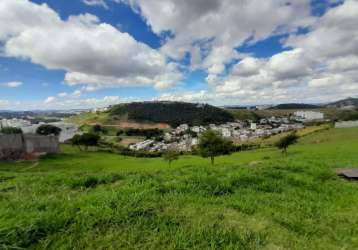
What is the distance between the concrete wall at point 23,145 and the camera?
4398cm

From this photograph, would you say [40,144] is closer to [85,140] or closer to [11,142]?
[11,142]

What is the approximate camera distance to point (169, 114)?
186 meters

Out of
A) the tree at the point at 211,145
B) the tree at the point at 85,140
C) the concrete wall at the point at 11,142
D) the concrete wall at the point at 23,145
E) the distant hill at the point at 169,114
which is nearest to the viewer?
the tree at the point at 211,145

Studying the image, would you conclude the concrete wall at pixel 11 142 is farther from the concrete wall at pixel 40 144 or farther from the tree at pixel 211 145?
the tree at pixel 211 145

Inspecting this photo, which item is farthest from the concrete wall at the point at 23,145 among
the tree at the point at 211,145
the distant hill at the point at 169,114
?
the distant hill at the point at 169,114

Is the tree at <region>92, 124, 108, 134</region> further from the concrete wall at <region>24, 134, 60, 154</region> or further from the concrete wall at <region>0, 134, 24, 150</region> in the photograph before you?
the concrete wall at <region>0, 134, 24, 150</region>

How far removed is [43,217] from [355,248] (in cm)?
446

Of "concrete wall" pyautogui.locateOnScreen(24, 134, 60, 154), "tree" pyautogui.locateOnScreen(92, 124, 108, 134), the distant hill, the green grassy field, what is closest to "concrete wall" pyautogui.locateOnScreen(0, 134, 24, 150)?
"concrete wall" pyautogui.locateOnScreen(24, 134, 60, 154)

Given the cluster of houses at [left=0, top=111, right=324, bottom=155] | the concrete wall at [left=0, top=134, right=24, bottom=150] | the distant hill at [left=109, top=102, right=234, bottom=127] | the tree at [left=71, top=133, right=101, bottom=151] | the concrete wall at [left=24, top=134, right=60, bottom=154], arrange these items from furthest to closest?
the distant hill at [left=109, top=102, right=234, bottom=127] < the cluster of houses at [left=0, top=111, right=324, bottom=155] < the tree at [left=71, top=133, right=101, bottom=151] < the concrete wall at [left=24, top=134, right=60, bottom=154] < the concrete wall at [left=0, top=134, right=24, bottom=150]

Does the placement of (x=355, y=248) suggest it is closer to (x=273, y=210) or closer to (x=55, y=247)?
(x=273, y=210)

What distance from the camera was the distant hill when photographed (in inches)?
6599

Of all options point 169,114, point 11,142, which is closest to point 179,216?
point 11,142

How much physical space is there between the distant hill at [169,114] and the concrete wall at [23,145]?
104 metres

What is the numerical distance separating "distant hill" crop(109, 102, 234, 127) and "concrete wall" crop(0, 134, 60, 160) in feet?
342
